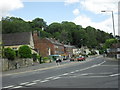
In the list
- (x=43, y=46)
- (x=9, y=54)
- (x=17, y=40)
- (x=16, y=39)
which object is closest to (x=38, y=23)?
(x=43, y=46)

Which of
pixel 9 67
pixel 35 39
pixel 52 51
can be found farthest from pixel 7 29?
pixel 9 67

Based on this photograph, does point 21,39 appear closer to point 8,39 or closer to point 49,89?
point 8,39

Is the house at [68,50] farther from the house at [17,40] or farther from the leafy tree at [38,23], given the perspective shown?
the house at [17,40]

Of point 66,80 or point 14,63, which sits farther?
point 14,63

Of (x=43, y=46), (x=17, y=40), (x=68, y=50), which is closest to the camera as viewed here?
(x=17, y=40)

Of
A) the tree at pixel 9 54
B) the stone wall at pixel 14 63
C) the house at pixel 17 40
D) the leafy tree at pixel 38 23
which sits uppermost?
the leafy tree at pixel 38 23

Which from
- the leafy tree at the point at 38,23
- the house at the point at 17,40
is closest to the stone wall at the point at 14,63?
the house at the point at 17,40

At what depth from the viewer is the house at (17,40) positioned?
7225cm

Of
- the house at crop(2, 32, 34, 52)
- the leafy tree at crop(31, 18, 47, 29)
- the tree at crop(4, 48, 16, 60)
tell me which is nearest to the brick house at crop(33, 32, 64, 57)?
the house at crop(2, 32, 34, 52)

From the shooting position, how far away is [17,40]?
74.5 meters

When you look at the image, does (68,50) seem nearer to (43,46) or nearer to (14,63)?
(43,46)

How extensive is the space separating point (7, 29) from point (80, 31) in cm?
6477

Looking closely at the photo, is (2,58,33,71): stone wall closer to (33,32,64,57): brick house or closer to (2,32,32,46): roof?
(2,32,32,46): roof

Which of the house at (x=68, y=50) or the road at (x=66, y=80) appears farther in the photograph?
the house at (x=68, y=50)
